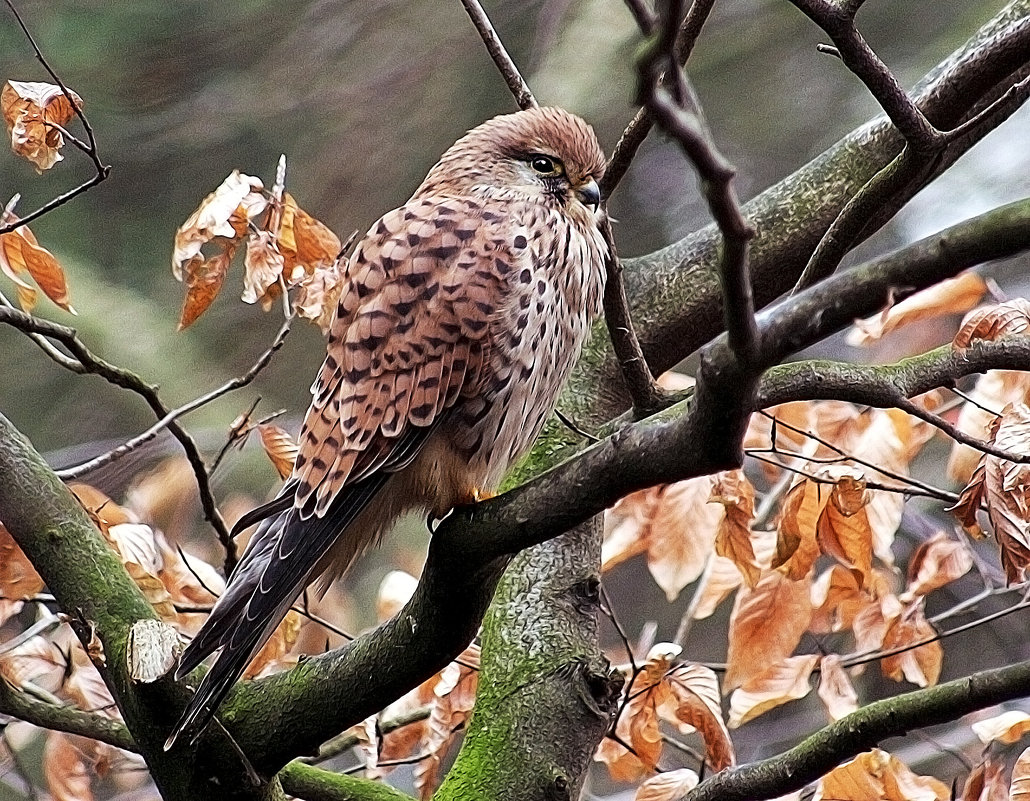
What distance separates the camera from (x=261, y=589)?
1.88m

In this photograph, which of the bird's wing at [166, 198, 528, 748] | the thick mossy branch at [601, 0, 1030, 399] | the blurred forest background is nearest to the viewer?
the bird's wing at [166, 198, 528, 748]

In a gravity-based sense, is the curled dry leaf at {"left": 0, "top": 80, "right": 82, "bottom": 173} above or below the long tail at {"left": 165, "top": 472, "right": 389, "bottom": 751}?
above

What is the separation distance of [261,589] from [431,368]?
47cm

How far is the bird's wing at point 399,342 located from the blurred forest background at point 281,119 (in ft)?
7.41

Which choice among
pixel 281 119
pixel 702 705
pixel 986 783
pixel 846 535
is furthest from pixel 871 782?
pixel 281 119

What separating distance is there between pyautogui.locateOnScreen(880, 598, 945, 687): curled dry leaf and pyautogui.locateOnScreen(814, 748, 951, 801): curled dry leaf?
1.41 ft

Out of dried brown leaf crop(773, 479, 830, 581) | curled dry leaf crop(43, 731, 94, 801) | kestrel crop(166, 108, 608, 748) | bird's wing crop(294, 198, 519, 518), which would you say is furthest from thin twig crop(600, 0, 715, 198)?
curled dry leaf crop(43, 731, 94, 801)

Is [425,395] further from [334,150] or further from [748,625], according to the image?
[334,150]

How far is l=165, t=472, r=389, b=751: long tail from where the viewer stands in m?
1.78

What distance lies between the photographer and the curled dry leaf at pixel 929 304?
102 inches

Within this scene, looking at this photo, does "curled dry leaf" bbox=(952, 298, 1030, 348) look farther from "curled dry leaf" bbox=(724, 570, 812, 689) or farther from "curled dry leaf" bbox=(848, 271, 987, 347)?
"curled dry leaf" bbox=(724, 570, 812, 689)

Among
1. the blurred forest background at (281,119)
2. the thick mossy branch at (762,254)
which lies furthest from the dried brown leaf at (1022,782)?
the blurred forest background at (281,119)

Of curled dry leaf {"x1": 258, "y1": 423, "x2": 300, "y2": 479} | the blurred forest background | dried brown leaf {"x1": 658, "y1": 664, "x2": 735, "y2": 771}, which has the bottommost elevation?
dried brown leaf {"x1": 658, "y1": 664, "x2": 735, "y2": 771}

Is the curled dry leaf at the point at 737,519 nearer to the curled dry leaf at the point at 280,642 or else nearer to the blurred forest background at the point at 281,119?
the curled dry leaf at the point at 280,642
